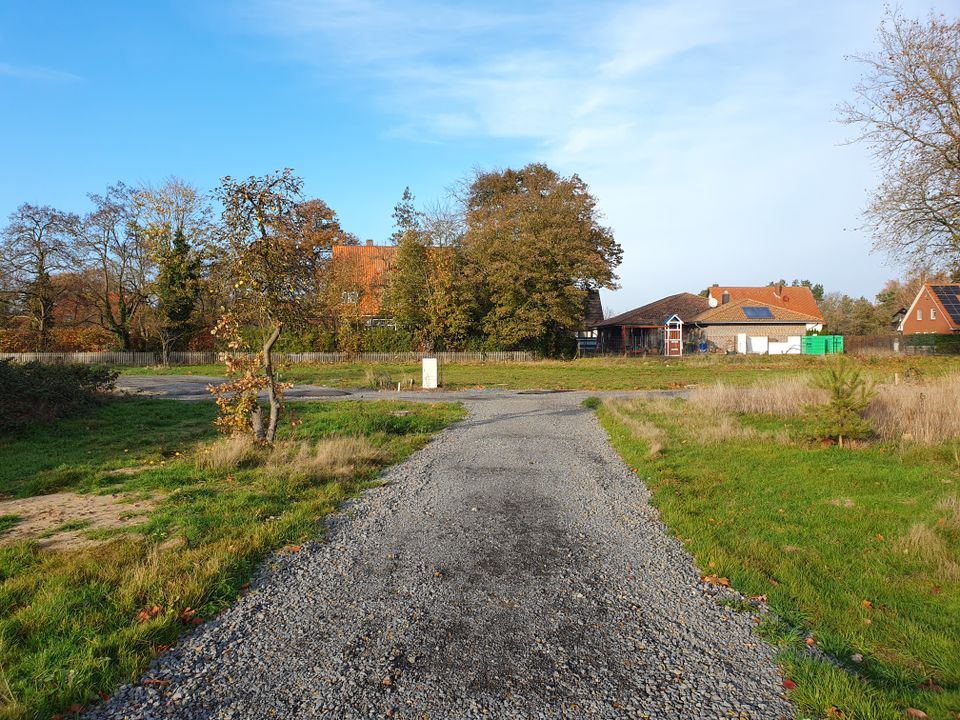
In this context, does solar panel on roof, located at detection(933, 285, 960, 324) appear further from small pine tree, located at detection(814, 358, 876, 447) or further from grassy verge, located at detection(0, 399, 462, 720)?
grassy verge, located at detection(0, 399, 462, 720)

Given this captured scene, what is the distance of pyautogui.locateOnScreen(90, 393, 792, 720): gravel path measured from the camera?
3098mm

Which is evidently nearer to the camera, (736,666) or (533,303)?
(736,666)

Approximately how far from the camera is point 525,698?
3105 mm

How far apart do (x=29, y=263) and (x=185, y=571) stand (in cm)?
4156

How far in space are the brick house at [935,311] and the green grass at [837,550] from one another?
185 feet

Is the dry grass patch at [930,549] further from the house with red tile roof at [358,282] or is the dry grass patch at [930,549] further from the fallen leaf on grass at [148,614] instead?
the house with red tile roof at [358,282]

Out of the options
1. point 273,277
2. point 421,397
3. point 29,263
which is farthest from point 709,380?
point 29,263

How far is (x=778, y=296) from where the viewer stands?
60500 mm

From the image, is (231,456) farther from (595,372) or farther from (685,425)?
(595,372)

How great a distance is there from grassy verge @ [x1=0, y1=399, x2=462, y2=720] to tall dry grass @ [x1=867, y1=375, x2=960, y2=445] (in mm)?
8711

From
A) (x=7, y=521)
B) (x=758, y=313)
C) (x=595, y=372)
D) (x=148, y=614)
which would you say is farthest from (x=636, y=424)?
(x=758, y=313)

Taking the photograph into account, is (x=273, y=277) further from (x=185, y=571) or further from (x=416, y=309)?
(x=416, y=309)

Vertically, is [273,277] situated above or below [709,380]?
above

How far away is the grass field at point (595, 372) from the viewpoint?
24.2 metres
